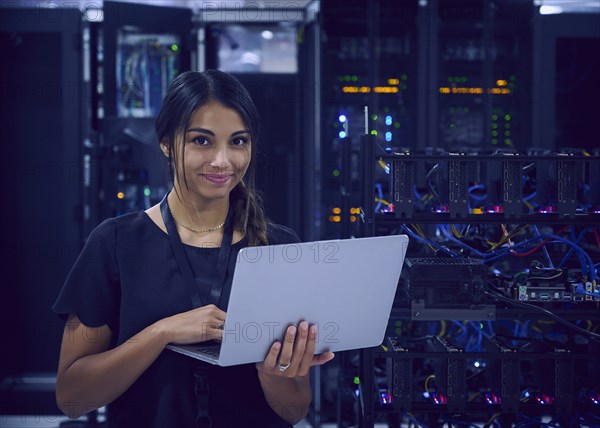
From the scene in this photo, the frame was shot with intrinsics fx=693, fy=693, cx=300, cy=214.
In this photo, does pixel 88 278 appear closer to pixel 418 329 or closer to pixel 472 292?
pixel 472 292

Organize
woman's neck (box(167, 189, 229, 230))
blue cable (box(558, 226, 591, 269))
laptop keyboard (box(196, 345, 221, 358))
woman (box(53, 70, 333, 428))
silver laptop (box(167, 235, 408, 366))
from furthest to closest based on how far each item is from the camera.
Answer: blue cable (box(558, 226, 591, 269)) < woman's neck (box(167, 189, 229, 230)) < woman (box(53, 70, 333, 428)) < laptop keyboard (box(196, 345, 221, 358)) < silver laptop (box(167, 235, 408, 366))

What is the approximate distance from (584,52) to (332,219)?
1.61 meters

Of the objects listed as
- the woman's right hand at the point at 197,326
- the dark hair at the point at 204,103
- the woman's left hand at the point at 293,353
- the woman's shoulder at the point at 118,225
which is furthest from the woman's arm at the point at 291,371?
the woman's shoulder at the point at 118,225

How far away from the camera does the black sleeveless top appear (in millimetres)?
1516

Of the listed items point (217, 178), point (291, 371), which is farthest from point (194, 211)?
point (291, 371)

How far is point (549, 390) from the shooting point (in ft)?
6.95

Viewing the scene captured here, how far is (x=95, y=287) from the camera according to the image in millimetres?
1523

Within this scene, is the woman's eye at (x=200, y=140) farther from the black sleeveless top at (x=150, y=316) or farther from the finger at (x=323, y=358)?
the finger at (x=323, y=358)

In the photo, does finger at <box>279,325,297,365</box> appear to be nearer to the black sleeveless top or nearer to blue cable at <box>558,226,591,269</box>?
the black sleeveless top

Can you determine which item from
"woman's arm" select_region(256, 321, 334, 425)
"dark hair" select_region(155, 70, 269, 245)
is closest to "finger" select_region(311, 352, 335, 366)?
"woman's arm" select_region(256, 321, 334, 425)

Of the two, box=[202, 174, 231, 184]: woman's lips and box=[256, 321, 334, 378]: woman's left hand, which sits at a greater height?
box=[202, 174, 231, 184]: woman's lips

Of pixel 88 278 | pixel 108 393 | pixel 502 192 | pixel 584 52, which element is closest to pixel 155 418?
pixel 108 393

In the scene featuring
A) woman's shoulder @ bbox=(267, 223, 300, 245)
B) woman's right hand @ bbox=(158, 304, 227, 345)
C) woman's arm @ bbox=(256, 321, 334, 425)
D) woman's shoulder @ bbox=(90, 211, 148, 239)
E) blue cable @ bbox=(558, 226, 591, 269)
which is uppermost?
woman's shoulder @ bbox=(90, 211, 148, 239)

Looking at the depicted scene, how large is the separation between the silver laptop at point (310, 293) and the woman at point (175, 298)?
0.14 m
